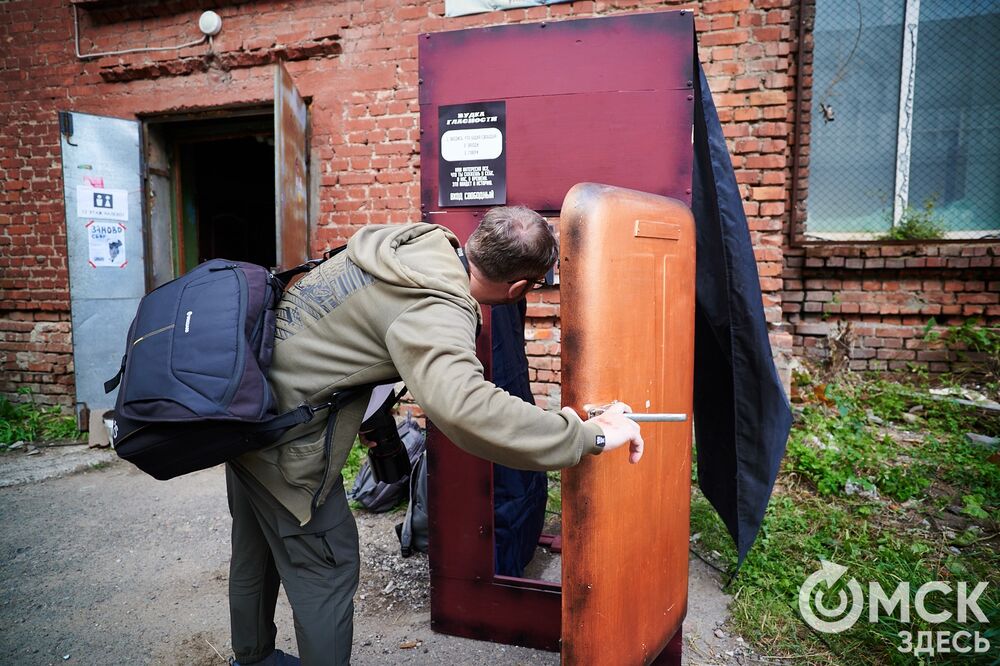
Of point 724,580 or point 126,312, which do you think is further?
point 126,312

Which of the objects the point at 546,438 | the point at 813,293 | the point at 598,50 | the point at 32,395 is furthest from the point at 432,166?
the point at 32,395

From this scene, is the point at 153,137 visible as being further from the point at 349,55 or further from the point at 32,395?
the point at 32,395

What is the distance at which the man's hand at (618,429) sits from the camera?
1.42 m

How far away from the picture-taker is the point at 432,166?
7.46ft

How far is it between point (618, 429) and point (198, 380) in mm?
987

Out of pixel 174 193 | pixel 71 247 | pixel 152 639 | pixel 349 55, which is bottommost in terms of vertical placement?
pixel 152 639

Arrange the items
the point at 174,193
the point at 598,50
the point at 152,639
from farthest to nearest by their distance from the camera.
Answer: the point at 174,193 < the point at 152,639 < the point at 598,50

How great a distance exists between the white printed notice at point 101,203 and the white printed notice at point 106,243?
0.20ft

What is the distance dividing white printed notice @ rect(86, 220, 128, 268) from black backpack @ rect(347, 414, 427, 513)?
2955 mm

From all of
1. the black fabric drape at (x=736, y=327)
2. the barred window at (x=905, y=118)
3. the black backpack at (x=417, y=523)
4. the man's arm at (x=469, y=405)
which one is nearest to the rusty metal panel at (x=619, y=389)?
the man's arm at (x=469, y=405)

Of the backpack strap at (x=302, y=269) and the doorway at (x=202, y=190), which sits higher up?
the doorway at (x=202, y=190)

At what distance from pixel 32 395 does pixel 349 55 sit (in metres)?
4.23

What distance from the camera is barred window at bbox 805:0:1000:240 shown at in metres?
4.51

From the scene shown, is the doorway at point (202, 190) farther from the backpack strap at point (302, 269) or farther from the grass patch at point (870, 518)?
the grass patch at point (870, 518)
